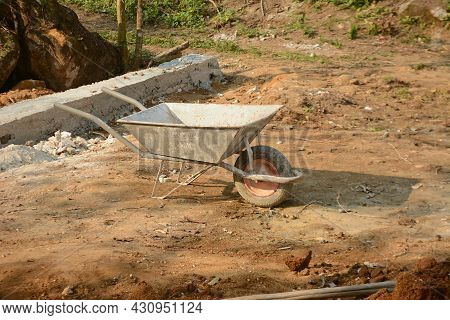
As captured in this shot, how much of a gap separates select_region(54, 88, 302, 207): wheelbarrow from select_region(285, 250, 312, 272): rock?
3.54 feet

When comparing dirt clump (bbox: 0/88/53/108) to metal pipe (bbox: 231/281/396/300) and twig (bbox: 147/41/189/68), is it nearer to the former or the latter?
twig (bbox: 147/41/189/68)

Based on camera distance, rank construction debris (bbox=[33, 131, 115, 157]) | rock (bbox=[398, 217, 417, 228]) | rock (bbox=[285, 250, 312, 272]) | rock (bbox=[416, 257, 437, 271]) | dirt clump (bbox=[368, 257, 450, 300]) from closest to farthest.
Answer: dirt clump (bbox=[368, 257, 450, 300]) → rock (bbox=[416, 257, 437, 271]) → rock (bbox=[285, 250, 312, 272]) → rock (bbox=[398, 217, 417, 228]) → construction debris (bbox=[33, 131, 115, 157])

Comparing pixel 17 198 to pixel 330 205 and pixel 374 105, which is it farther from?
pixel 374 105

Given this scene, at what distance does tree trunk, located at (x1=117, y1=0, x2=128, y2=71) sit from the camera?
10430 mm

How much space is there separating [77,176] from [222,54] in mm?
6642

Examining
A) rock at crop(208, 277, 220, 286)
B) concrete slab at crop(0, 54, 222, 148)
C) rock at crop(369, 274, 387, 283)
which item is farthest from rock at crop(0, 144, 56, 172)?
rock at crop(369, 274, 387, 283)

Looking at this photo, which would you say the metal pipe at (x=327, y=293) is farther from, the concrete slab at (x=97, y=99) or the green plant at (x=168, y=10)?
the green plant at (x=168, y=10)

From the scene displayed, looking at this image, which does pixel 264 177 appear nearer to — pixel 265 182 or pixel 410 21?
pixel 265 182

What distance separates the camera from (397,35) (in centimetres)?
1323

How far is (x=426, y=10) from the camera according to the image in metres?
13.3

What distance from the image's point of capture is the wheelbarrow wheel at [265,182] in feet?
19.5

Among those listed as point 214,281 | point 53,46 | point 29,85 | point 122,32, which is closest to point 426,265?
point 214,281
